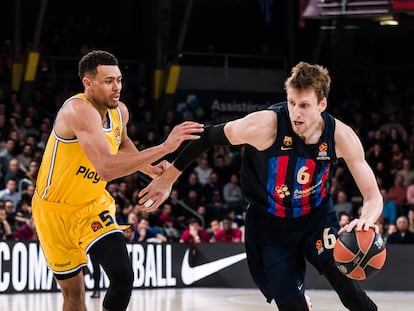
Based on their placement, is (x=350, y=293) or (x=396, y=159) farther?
(x=396, y=159)

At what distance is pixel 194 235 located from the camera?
639 inches

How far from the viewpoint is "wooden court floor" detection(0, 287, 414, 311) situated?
40.1 ft

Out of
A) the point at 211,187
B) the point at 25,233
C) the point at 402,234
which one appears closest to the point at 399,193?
the point at 402,234

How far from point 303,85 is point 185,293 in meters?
8.85

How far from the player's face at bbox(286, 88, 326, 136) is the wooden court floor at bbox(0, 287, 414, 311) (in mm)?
6105

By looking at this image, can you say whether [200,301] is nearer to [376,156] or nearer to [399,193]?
[399,193]

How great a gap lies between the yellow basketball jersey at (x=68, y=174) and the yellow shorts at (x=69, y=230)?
0.07 meters

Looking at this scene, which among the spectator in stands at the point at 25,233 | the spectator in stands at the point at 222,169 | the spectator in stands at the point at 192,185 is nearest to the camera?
the spectator in stands at the point at 25,233

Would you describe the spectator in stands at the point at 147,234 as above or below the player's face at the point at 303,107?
below

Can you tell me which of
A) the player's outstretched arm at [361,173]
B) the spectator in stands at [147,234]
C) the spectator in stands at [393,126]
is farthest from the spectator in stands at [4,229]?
the spectator in stands at [393,126]

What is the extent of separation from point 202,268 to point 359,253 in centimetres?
1002

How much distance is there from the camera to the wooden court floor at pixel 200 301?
40.1 ft

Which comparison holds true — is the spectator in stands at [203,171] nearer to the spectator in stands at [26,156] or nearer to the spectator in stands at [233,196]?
the spectator in stands at [233,196]

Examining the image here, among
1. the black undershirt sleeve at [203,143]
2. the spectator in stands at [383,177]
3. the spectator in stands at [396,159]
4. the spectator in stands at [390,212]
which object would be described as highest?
the black undershirt sleeve at [203,143]
